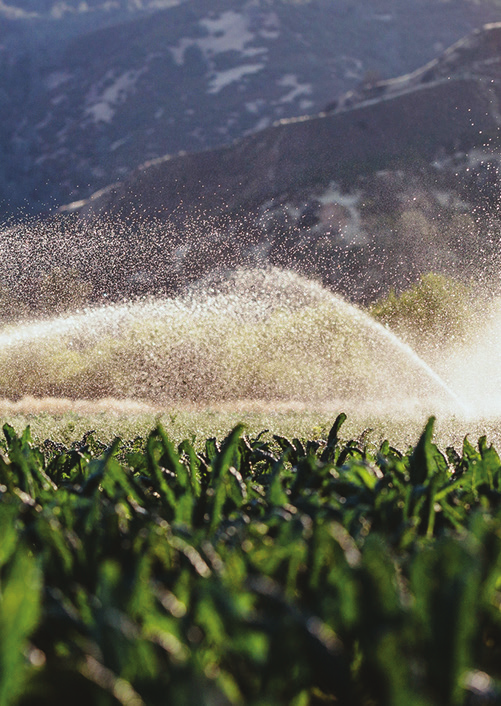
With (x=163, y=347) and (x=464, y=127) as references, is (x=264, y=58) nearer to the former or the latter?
(x=464, y=127)

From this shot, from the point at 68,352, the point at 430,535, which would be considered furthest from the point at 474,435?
the point at 68,352

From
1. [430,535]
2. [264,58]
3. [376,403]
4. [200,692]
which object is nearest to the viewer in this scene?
[200,692]

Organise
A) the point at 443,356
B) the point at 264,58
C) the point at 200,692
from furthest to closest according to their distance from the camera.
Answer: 1. the point at 264,58
2. the point at 443,356
3. the point at 200,692

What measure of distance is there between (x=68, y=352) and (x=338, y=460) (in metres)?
10.4

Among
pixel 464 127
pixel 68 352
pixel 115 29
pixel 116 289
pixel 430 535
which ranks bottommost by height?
pixel 430 535

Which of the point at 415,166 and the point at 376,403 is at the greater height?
the point at 415,166

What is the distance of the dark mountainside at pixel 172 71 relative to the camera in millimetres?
84250

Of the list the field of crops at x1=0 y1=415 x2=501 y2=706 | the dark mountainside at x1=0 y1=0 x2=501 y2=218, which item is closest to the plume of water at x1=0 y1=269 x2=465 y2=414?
the field of crops at x1=0 y1=415 x2=501 y2=706

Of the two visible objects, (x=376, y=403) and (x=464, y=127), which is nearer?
(x=376, y=403)

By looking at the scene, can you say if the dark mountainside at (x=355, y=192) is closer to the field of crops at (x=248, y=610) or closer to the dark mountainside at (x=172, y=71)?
the field of crops at (x=248, y=610)

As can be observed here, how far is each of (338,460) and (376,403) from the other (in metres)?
8.39

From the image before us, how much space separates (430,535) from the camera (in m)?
1.64

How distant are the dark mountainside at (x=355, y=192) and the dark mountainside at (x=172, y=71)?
118 feet

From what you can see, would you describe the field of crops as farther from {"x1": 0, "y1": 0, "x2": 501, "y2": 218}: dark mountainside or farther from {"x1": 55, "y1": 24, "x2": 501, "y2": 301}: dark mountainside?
{"x1": 0, "y1": 0, "x2": 501, "y2": 218}: dark mountainside
